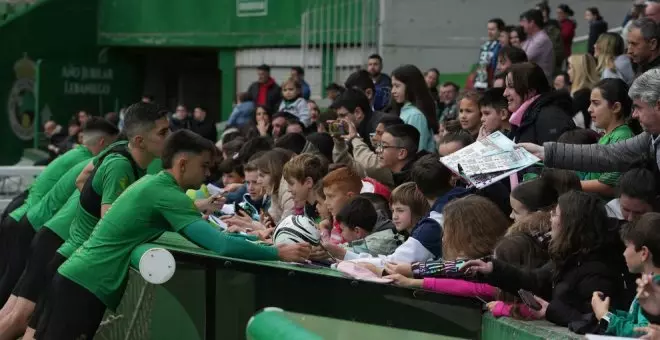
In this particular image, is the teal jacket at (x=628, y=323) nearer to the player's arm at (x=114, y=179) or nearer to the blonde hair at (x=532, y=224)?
the blonde hair at (x=532, y=224)

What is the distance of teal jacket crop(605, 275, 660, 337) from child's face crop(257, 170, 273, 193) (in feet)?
16.5

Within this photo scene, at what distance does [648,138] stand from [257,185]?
4075mm

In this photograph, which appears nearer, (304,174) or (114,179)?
(114,179)

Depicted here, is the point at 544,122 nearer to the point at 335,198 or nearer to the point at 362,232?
the point at 362,232

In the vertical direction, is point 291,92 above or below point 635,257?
below

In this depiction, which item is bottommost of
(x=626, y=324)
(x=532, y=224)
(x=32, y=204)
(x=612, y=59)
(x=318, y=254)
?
(x=32, y=204)

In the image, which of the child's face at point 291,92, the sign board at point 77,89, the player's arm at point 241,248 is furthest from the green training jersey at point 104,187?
the sign board at point 77,89

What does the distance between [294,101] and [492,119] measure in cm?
769

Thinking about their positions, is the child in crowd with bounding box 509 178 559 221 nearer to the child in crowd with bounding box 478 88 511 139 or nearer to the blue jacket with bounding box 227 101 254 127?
the child in crowd with bounding box 478 88 511 139

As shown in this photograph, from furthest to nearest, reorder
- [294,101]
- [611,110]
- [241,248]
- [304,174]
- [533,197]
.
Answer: [294,101] < [304,174] < [611,110] < [241,248] < [533,197]

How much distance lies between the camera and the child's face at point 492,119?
29.9 feet

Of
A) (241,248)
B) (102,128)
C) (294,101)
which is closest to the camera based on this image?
(241,248)

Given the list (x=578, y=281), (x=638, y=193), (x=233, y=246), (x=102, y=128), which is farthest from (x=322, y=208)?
(x=578, y=281)

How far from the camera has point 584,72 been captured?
12430 millimetres
